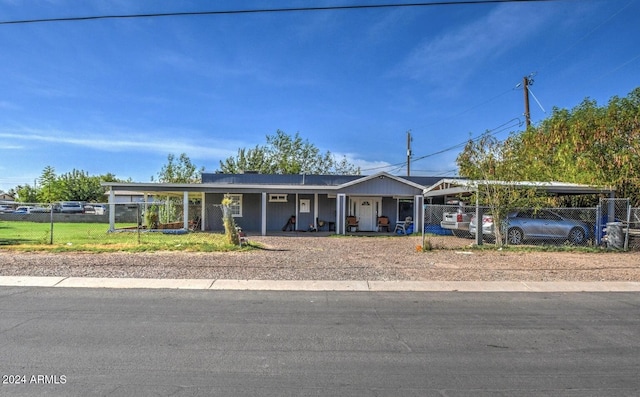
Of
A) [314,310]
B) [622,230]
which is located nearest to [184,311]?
[314,310]

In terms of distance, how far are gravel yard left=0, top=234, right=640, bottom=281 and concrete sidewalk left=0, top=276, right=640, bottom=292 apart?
415 millimetres

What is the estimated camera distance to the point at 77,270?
9492 mm

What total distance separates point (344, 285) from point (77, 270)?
611cm

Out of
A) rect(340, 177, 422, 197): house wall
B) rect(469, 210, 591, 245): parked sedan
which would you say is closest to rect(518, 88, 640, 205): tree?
rect(469, 210, 591, 245): parked sedan

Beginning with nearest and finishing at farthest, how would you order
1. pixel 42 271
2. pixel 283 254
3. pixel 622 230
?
pixel 42 271
pixel 283 254
pixel 622 230

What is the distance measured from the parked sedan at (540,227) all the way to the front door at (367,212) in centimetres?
816

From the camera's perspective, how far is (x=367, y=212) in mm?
23828

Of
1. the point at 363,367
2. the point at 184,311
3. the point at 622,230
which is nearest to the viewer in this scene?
the point at 363,367

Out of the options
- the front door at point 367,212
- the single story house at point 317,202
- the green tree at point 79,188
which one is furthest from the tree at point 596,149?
the green tree at point 79,188

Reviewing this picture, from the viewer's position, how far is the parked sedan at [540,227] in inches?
614

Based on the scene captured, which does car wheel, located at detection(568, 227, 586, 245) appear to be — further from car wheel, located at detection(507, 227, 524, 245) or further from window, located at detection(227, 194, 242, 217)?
window, located at detection(227, 194, 242, 217)

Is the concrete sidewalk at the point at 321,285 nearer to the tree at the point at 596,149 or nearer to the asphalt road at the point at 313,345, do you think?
the asphalt road at the point at 313,345

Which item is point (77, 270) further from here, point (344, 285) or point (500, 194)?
point (500, 194)

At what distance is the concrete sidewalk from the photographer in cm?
809
